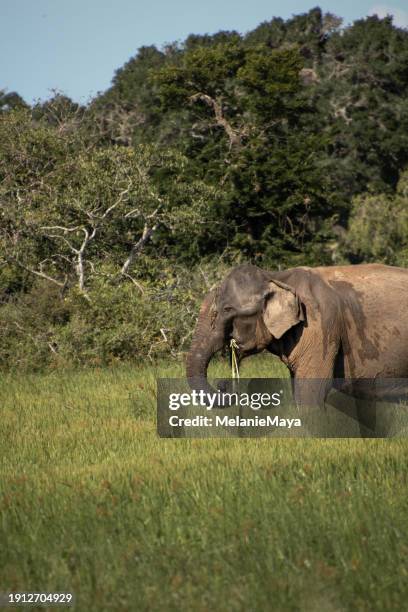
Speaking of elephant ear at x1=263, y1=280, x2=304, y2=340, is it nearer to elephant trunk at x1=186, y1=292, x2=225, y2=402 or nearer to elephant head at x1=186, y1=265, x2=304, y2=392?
elephant head at x1=186, y1=265, x2=304, y2=392

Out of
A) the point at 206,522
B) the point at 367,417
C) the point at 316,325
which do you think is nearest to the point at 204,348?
the point at 316,325

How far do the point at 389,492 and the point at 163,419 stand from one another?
5060 mm

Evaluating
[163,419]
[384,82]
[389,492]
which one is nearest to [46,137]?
[163,419]

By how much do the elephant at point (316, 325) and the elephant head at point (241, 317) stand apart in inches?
0.4

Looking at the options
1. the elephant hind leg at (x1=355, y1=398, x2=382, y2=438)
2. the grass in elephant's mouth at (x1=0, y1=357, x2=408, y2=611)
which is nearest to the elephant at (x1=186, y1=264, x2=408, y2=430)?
the elephant hind leg at (x1=355, y1=398, x2=382, y2=438)

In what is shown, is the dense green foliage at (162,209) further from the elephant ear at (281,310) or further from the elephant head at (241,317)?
the elephant ear at (281,310)

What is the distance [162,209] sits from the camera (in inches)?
1014

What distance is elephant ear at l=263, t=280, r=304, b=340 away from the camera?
35.7 feet

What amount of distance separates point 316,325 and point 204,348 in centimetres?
124

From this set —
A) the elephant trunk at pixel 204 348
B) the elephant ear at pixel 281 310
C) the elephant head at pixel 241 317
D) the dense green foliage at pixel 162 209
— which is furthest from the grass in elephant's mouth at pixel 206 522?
the dense green foliage at pixel 162 209

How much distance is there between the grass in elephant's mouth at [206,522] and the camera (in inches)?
234

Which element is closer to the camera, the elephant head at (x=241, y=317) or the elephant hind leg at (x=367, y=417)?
the elephant head at (x=241, y=317)

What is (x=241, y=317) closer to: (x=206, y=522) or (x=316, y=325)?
(x=316, y=325)

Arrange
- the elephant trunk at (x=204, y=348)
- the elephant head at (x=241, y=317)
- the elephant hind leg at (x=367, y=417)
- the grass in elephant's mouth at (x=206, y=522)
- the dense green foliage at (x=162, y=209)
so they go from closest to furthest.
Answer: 1. the grass in elephant's mouth at (x=206, y=522)
2. the elephant head at (x=241, y=317)
3. the elephant trunk at (x=204, y=348)
4. the elephant hind leg at (x=367, y=417)
5. the dense green foliage at (x=162, y=209)
